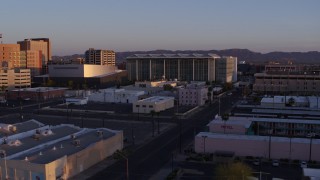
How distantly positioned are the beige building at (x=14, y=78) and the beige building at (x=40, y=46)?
1911 centimetres

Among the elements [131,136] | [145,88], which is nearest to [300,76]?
[145,88]

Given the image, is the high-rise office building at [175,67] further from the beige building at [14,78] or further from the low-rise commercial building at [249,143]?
the low-rise commercial building at [249,143]

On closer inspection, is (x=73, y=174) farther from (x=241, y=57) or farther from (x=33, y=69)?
(x=241, y=57)

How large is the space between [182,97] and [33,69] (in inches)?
1265

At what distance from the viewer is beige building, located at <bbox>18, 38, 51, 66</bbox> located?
208 ft

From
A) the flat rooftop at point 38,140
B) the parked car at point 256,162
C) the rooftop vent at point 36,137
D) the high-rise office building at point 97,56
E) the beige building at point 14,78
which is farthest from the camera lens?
the high-rise office building at point 97,56

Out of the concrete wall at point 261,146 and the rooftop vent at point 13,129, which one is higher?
the rooftop vent at point 13,129

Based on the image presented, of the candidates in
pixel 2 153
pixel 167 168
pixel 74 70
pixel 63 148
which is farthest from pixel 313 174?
pixel 74 70

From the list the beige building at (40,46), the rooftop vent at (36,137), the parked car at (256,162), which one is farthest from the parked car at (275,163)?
the beige building at (40,46)

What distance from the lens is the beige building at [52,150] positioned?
11078 mm

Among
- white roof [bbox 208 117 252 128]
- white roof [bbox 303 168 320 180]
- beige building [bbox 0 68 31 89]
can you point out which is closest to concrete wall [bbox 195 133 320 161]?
white roof [bbox 208 117 252 128]

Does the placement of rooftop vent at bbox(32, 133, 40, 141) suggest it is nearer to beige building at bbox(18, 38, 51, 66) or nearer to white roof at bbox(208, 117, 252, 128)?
white roof at bbox(208, 117, 252, 128)

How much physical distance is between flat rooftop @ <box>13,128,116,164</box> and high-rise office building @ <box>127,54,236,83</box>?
35492 mm

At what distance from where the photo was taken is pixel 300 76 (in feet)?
130
